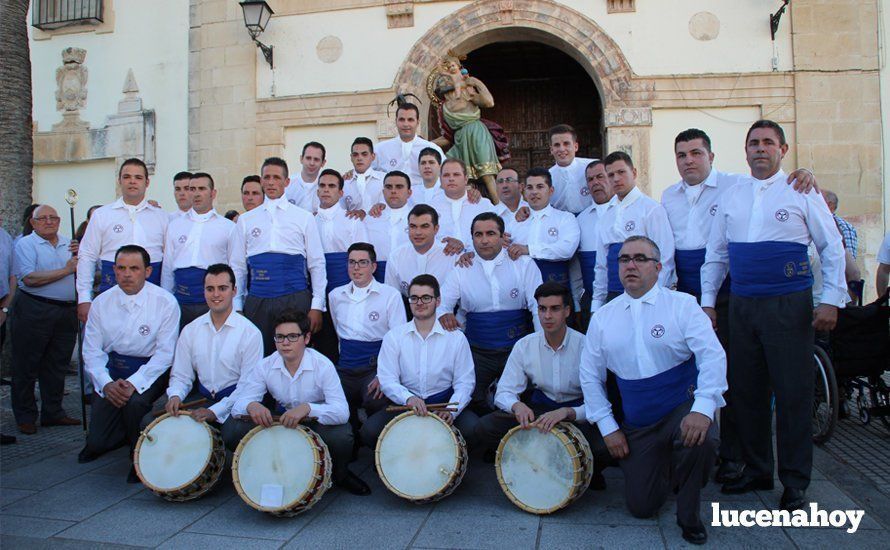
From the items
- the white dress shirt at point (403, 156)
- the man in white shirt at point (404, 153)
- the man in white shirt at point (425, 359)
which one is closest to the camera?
the man in white shirt at point (425, 359)

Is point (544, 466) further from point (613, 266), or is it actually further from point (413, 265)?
point (413, 265)

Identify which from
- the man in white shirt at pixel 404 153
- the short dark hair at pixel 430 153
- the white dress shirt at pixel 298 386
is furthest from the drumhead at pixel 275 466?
the man in white shirt at pixel 404 153

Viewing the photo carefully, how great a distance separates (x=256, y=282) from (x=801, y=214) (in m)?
3.79

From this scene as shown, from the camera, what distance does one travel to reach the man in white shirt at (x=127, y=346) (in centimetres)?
469

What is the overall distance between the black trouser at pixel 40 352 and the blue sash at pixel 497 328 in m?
3.63

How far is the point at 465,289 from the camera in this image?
16.2ft

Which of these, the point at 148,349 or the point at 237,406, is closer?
the point at 237,406

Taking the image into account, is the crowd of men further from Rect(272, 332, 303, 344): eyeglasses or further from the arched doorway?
the arched doorway

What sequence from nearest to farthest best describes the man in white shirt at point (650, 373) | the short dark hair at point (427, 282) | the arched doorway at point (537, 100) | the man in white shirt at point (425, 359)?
1. the man in white shirt at point (650, 373)
2. the man in white shirt at point (425, 359)
3. the short dark hair at point (427, 282)
4. the arched doorway at point (537, 100)

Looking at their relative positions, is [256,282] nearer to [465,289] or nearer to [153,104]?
[465,289]

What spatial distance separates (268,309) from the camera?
5.36 metres

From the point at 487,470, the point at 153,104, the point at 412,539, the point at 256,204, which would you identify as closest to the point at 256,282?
the point at 256,204

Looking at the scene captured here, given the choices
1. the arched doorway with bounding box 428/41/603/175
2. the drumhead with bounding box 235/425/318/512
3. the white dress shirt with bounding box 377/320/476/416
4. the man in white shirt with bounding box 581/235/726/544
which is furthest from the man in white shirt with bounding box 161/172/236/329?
the arched doorway with bounding box 428/41/603/175

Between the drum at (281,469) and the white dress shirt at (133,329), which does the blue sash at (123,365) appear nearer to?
the white dress shirt at (133,329)
